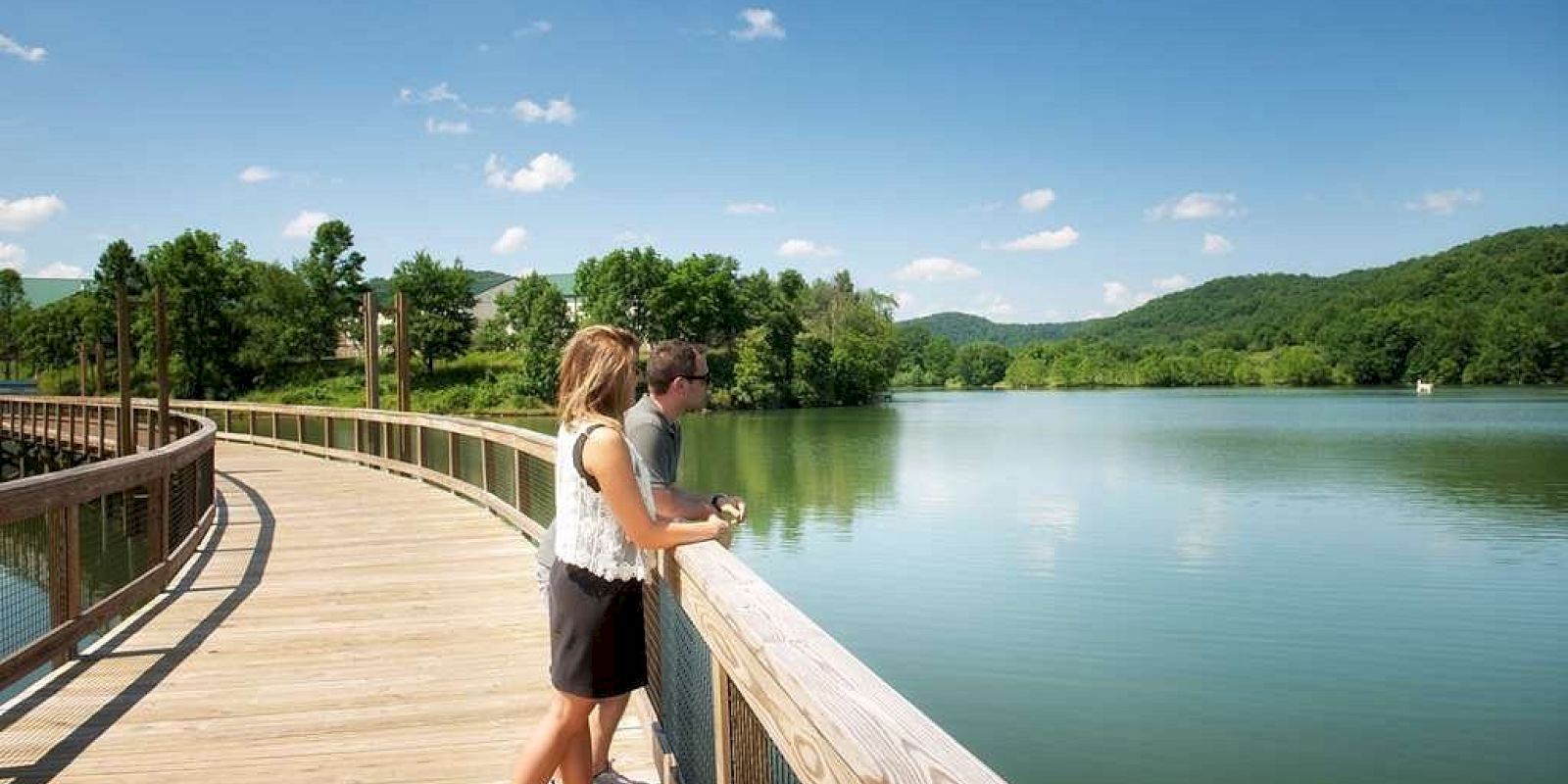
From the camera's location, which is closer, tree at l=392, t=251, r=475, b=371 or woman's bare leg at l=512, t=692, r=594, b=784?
woman's bare leg at l=512, t=692, r=594, b=784

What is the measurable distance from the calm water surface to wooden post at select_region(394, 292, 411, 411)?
245 inches

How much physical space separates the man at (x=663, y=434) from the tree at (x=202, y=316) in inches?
2595

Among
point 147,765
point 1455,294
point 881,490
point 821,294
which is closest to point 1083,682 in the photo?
point 147,765

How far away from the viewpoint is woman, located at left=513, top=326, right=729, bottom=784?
2.55 metres

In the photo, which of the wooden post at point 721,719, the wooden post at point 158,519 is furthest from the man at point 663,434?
the wooden post at point 158,519

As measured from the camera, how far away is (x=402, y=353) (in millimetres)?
17297

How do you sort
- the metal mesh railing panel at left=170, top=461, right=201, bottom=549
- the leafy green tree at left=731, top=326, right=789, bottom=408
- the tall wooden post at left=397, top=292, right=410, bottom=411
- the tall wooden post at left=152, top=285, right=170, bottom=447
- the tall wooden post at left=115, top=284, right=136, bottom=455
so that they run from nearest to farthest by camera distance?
the metal mesh railing panel at left=170, top=461, right=201, bottom=549 → the tall wooden post at left=152, top=285, right=170, bottom=447 → the tall wooden post at left=115, top=284, right=136, bottom=455 → the tall wooden post at left=397, top=292, right=410, bottom=411 → the leafy green tree at left=731, top=326, right=789, bottom=408

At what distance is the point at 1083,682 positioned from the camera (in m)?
10.7

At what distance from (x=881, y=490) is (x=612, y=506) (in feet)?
73.7

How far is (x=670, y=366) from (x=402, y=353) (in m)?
15.6

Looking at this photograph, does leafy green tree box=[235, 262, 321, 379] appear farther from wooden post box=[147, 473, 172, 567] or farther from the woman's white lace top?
the woman's white lace top

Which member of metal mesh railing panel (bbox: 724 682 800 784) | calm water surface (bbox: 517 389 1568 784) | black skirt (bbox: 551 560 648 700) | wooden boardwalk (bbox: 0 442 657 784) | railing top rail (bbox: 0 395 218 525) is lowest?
calm water surface (bbox: 517 389 1568 784)

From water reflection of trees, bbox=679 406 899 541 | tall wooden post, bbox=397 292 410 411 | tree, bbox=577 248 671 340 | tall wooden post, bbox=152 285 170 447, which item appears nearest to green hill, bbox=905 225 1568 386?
water reflection of trees, bbox=679 406 899 541

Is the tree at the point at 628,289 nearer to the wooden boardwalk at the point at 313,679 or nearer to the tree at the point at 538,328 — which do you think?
the tree at the point at 538,328
